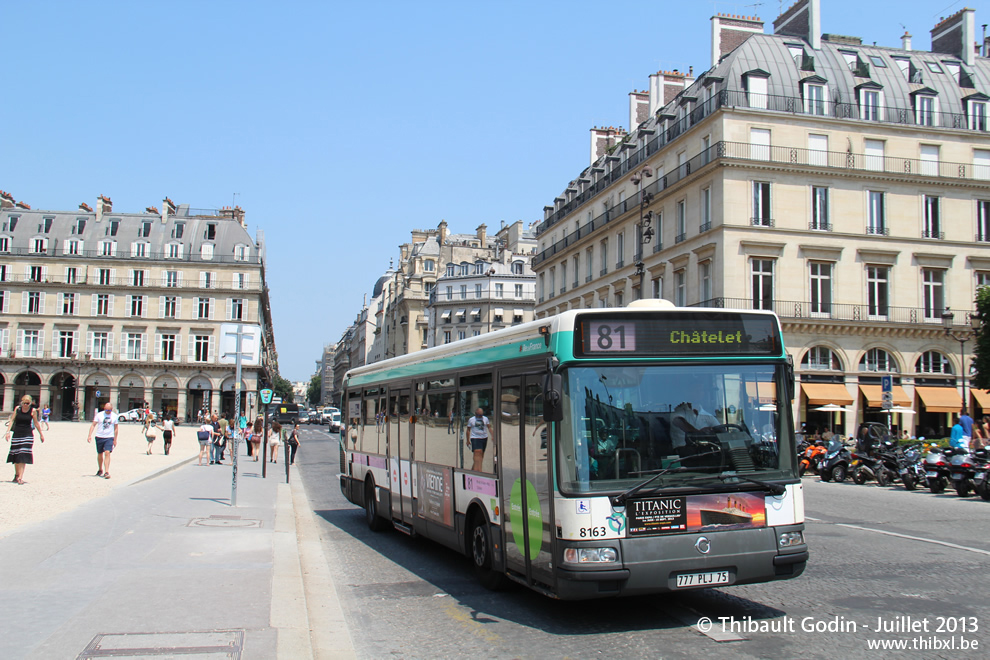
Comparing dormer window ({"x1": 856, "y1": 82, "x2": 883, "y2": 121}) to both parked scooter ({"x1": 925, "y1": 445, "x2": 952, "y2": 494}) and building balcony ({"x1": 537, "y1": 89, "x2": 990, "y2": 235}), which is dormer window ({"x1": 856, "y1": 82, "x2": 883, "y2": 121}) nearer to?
building balcony ({"x1": 537, "y1": 89, "x2": 990, "y2": 235})

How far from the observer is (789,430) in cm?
728

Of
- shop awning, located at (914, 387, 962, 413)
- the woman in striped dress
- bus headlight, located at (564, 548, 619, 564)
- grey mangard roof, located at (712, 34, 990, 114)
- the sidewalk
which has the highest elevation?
grey mangard roof, located at (712, 34, 990, 114)

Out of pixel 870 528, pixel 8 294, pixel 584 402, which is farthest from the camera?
pixel 8 294

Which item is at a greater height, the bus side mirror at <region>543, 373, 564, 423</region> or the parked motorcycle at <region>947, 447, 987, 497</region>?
the bus side mirror at <region>543, 373, 564, 423</region>

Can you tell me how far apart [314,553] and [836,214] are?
35.1 meters

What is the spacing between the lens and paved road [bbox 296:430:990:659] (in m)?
6.32

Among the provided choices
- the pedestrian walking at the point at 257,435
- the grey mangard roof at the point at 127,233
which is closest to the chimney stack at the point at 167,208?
the grey mangard roof at the point at 127,233

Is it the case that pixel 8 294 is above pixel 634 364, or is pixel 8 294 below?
above

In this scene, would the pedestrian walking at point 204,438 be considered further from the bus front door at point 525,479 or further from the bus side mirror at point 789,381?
the bus side mirror at point 789,381

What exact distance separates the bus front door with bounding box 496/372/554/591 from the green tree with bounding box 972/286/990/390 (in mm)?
33313

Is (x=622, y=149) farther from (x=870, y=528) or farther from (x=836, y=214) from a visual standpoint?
(x=870, y=528)

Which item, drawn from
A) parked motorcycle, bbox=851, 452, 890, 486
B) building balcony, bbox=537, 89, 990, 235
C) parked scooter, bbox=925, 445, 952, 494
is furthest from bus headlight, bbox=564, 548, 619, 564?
building balcony, bbox=537, 89, 990, 235

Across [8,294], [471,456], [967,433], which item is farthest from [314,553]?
[8,294]

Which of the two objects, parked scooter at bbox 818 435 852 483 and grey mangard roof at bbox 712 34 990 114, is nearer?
parked scooter at bbox 818 435 852 483
